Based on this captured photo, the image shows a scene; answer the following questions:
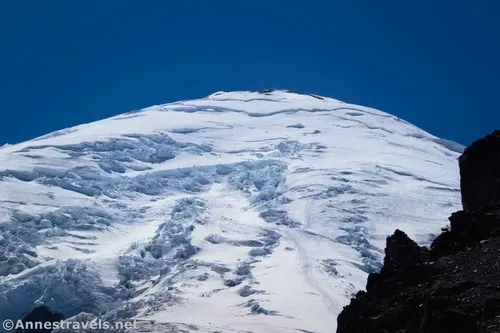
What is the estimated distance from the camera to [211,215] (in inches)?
2778

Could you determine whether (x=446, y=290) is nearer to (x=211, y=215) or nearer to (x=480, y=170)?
(x=480, y=170)

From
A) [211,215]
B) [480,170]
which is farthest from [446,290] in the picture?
[211,215]

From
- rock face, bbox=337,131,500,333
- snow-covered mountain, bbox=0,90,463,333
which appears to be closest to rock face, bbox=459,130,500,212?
rock face, bbox=337,131,500,333

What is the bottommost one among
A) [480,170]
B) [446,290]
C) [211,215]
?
[446,290]

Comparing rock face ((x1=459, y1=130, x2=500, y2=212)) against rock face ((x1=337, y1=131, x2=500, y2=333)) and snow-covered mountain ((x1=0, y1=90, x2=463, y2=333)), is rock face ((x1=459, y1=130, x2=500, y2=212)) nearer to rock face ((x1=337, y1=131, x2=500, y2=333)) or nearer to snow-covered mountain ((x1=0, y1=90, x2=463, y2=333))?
rock face ((x1=337, y1=131, x2=500, y2=333))

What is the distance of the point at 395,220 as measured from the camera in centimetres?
7106

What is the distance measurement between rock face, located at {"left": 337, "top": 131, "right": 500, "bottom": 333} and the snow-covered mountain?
80.3ft

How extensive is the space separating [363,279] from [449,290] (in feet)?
131

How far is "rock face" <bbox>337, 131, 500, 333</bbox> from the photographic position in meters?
16.2

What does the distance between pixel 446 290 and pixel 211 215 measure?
53.1 metres

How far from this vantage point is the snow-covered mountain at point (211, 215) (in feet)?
174

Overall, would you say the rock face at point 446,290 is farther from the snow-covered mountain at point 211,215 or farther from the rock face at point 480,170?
the snow-covered mountain at point 211,215

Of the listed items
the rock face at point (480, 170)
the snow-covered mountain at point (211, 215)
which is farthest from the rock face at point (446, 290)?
the snow-covered mountain at point (211, 215)

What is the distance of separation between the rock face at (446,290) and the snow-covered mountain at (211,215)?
24.5 m
